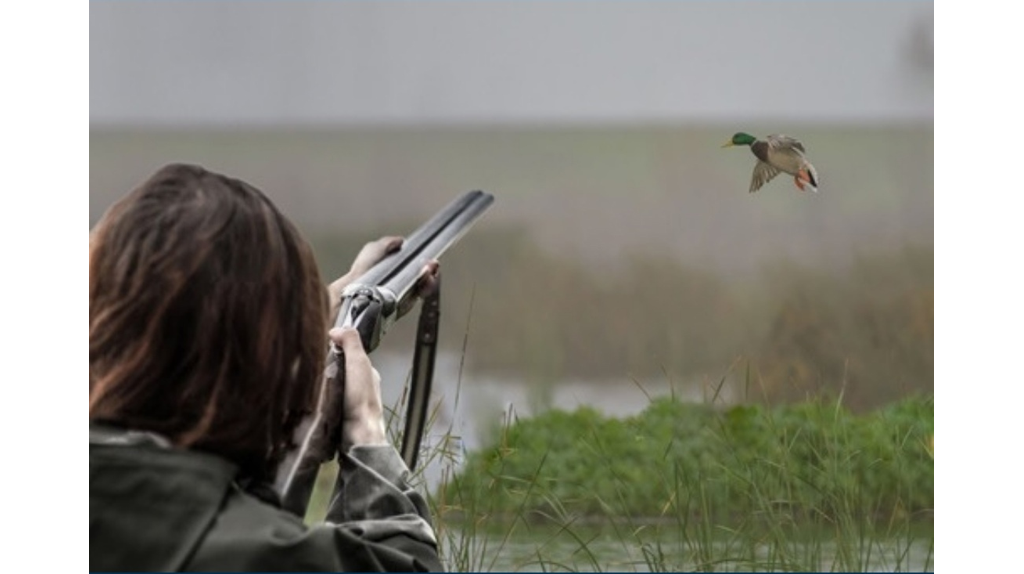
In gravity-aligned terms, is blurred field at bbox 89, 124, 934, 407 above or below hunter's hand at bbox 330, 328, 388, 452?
above

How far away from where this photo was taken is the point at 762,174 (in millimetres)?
2133

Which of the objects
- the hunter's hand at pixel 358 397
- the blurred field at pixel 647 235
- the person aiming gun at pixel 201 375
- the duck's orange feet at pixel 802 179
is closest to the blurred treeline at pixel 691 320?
the blurred field at pixel 647 235

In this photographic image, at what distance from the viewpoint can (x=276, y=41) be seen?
2.14 meters

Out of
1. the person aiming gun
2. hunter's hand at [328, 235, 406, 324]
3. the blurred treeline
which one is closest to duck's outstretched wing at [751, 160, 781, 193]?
the blurred treeline

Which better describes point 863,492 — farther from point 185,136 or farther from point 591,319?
point 185,136

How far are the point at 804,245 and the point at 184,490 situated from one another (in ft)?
3.50

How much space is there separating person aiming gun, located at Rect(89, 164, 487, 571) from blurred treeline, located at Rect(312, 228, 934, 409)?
59cm

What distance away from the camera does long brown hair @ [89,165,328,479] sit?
147cm

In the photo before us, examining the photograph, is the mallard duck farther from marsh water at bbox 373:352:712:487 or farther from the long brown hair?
the long brown hair

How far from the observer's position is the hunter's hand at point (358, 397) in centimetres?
172

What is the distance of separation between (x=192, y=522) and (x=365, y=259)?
652mm

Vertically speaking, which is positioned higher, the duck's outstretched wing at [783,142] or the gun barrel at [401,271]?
the duck's outstretched wing at [783,142]

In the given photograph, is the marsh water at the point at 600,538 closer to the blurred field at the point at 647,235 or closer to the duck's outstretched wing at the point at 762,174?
the blurred field at the point at 647,235
